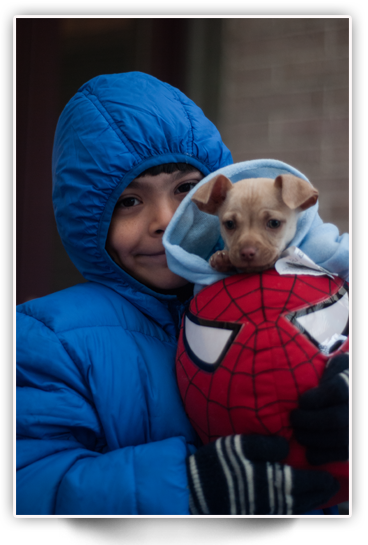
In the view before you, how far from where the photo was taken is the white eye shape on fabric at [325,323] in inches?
33.0

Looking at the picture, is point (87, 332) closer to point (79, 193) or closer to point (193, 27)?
point (79, 193)

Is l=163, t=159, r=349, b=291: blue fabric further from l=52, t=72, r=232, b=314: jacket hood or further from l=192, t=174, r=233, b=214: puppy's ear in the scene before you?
l=52, t=72, r=232, b=314: jacket hood

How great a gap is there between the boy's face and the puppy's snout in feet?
1.04

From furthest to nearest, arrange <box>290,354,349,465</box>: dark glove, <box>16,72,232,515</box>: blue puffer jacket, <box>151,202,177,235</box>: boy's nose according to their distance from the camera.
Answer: <box>151,202,177,235</box>: boy's nose, <box>16,72,232,515</box>: blue puffer jacket, <box>290,354,349,465</box>: dark glove

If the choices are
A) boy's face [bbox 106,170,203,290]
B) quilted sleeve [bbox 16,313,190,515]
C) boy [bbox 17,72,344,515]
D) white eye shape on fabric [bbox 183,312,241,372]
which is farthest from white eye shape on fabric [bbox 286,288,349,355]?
boy's face [bbox 106,170,203,290]

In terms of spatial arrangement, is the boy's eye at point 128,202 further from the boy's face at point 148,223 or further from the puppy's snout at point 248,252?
the puppy's snout at point 248,252

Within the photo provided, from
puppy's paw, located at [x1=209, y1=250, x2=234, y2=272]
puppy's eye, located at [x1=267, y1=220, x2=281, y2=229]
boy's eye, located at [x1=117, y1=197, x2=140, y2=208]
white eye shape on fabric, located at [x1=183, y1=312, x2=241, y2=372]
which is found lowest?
white eye shape on fabric, located at [x1=183, y1=312, x2=241, y2=372]

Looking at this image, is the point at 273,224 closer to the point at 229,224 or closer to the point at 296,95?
the point at 229,224

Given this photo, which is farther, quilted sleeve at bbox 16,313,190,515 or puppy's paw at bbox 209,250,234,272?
puppy's paw at bbox 209,250,234,272

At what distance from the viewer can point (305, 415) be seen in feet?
2.59

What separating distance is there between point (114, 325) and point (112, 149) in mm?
461

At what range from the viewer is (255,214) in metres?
0.97

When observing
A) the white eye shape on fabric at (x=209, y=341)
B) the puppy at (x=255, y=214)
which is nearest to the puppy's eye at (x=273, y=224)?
the puppy at (x=255, y=214)

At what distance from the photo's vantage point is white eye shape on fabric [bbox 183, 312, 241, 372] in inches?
34.1
